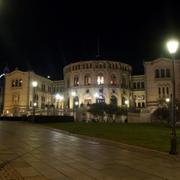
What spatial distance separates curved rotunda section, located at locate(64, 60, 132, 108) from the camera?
87188 mm

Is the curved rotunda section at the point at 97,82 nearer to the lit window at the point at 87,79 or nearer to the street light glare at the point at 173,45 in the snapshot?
the lit window at the point at 87,79

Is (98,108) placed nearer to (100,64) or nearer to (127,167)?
(100,64)

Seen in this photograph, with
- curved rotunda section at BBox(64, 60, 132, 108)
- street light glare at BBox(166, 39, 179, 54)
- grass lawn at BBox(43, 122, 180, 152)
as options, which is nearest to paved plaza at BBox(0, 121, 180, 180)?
grass lawn at BBox(43, 122, 180, 152)

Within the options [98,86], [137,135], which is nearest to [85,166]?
[137,135]

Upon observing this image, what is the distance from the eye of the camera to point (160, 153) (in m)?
14.3

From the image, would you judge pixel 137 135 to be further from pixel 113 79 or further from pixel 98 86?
pixel 113 79

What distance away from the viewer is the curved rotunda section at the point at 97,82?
286 feet

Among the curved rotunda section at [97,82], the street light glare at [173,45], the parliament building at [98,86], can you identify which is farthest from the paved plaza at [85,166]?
the curved rotunda section at [97,82]

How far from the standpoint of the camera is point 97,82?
8781 cm

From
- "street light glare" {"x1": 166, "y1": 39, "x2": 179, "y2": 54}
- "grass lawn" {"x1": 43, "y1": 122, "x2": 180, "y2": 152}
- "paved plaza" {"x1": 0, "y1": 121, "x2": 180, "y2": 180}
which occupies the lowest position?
"paved plaza" {"x1": 0, "y1": 121, "x2": 180, "y2": 180}

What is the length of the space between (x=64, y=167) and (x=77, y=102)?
2995 inches

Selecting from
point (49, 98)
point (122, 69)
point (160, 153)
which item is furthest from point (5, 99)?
point (160, 153)

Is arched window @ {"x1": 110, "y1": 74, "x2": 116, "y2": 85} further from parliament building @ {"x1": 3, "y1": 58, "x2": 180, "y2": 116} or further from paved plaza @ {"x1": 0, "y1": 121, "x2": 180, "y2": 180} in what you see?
paved plaza @ {"x1": 0, "y1": 121, "x2": 180, "y2": 180}

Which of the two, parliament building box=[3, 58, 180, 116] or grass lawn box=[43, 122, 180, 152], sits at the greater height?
parliament building box=[3, 58, 180, 116]
